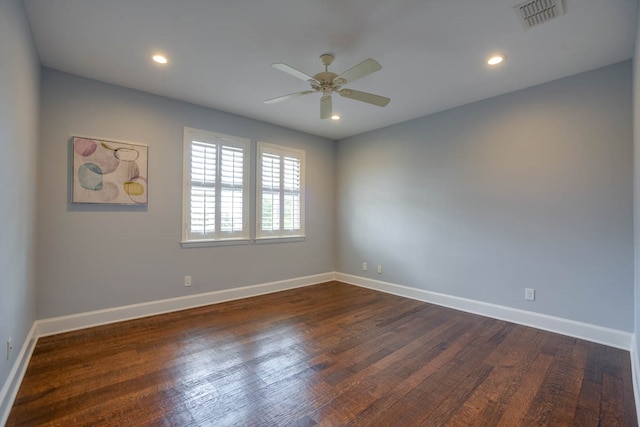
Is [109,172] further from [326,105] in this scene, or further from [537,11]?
[537,11]

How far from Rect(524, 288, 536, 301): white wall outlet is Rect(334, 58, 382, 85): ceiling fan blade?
2.95m

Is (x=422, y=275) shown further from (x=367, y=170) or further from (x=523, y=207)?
(x=367, y=170)

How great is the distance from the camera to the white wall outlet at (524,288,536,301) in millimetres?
3357

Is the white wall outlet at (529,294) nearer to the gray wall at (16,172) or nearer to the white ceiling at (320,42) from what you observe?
the white ceiling at (320,42)

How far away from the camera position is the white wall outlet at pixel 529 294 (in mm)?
3357

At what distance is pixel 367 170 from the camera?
5.16 meters

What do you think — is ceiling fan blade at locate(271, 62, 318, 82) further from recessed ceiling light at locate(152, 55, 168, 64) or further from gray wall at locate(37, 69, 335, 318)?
gray wall at locate(37, 69, 335, 318)

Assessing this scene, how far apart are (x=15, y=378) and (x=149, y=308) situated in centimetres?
157

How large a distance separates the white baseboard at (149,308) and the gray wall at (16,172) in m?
0.30

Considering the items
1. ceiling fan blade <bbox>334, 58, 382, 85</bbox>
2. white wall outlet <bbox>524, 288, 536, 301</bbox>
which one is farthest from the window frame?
white wall outlet <bbox>524, 288, 536, 301</bbox>

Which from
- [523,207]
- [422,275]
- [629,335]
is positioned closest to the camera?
[629,335]

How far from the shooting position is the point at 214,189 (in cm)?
415

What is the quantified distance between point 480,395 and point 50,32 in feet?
14.1

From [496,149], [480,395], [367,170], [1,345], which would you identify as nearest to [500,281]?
[496,149]
